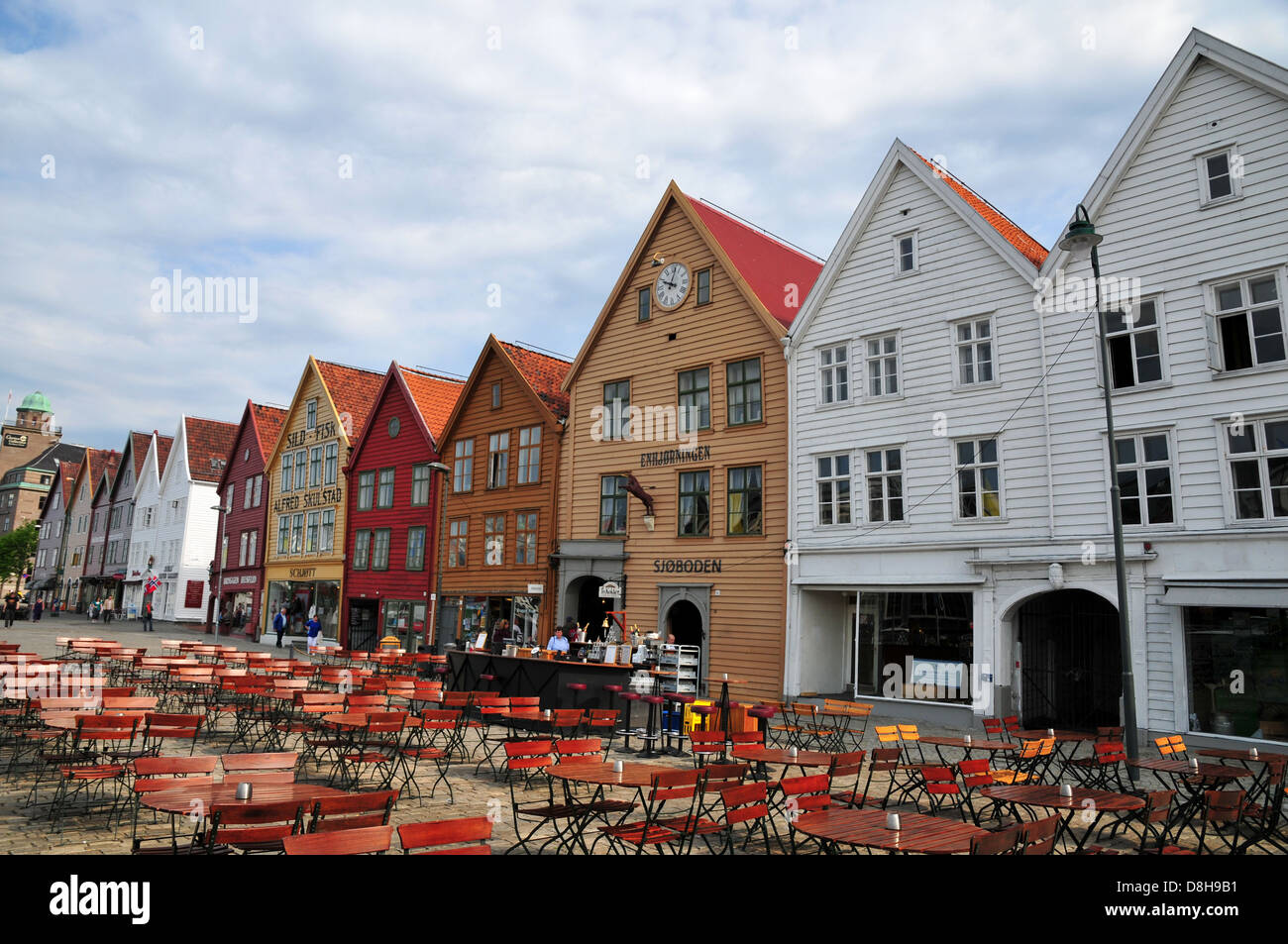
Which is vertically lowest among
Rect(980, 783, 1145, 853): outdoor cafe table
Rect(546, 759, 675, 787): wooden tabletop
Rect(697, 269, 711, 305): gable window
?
Rect(980, 783, 1145, 853): outdoor cafe table

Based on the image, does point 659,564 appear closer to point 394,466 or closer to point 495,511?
point 495,511

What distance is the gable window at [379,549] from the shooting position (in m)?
36.9

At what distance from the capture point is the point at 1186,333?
17.2 metres

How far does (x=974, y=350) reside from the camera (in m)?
20.4

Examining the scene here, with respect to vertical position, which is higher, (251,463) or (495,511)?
(251,463)

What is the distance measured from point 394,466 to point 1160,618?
28526 millimetres

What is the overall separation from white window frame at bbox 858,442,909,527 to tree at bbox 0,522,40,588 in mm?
83833

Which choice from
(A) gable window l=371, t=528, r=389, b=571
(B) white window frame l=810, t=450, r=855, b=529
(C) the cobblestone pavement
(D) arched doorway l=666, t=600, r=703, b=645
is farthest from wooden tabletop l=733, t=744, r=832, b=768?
(A) gable window l=371, t=528, r=389, b=571

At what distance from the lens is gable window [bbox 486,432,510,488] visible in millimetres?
31812

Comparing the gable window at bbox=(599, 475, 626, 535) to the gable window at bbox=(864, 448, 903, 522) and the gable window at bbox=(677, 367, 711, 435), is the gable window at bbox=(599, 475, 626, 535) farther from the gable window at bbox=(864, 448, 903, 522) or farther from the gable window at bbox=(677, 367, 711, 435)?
the gable window at bbox=(864, 448, 903, 522)

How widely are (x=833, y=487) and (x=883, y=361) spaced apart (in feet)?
10.8

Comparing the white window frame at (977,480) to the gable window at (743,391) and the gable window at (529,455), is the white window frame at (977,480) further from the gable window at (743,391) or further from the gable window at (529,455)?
the gable window at (529,455)

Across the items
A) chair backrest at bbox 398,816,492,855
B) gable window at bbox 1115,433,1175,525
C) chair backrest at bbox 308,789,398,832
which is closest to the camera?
chair backrest at bbox 398,816,492,855
